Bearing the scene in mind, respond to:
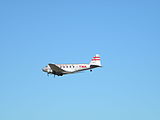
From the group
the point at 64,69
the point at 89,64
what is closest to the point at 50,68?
the point at 64,69

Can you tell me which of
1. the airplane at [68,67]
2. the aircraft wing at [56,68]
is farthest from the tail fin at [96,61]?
the aircraft wing at [56,68]

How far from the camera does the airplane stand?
8100 cm

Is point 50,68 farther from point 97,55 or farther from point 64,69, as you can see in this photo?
point 97,55

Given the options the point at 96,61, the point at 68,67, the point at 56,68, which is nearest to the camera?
the point at 56,68

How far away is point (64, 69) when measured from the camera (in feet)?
271

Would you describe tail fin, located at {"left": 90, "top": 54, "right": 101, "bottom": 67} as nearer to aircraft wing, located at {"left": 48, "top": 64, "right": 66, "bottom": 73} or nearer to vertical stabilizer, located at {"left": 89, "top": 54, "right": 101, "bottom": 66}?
vertical stabilizer, located at {"left": 89, "top": 54, "right": 101, "bottom": 66}

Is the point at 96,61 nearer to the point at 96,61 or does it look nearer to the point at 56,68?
the point at 96,61

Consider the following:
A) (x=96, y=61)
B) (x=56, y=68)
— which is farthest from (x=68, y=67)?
(x=96, y=61)

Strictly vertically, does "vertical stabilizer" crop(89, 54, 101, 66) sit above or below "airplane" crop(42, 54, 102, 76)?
above

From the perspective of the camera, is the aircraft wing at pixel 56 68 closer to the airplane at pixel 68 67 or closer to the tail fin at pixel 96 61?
the airplane at pixel 68 67

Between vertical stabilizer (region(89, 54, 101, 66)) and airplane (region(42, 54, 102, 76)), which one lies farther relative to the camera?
vertical stabilizer (region(89, 54, 101, 66))

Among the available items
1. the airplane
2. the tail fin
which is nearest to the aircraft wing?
the airplane

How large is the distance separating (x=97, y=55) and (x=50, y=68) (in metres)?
17.0

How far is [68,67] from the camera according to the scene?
8406 cm
